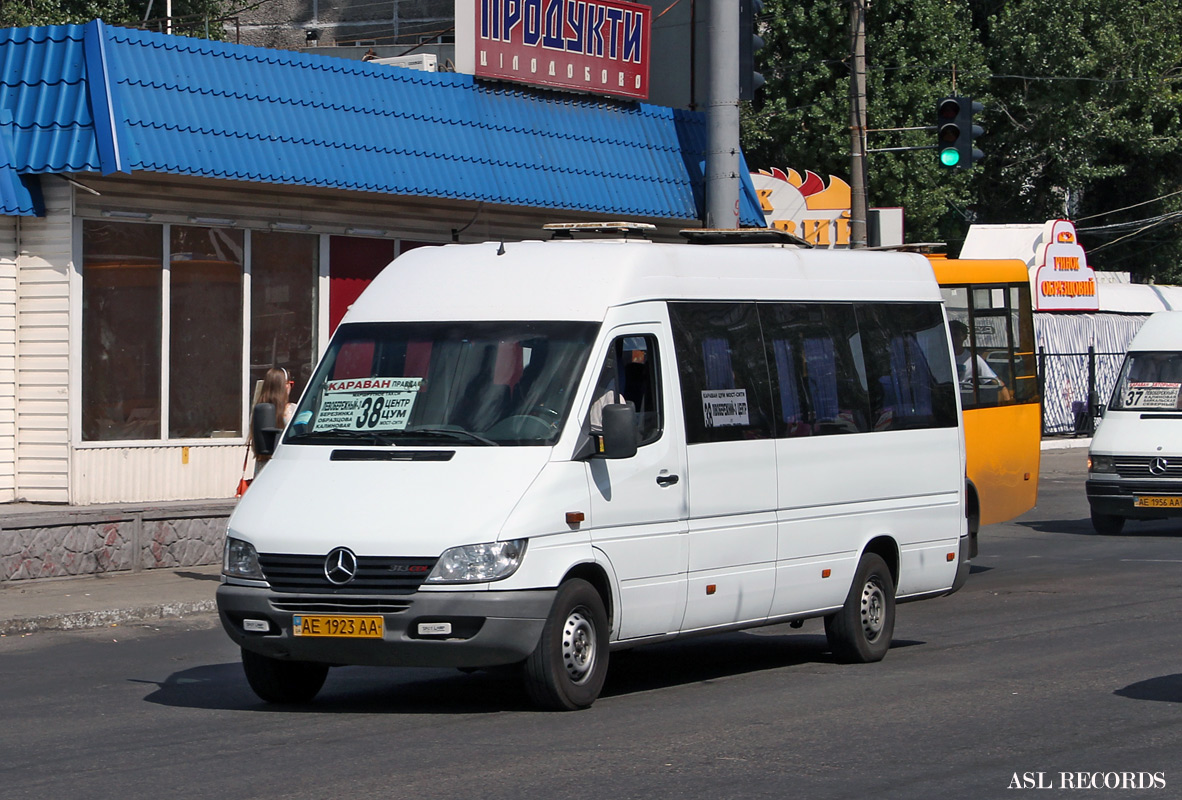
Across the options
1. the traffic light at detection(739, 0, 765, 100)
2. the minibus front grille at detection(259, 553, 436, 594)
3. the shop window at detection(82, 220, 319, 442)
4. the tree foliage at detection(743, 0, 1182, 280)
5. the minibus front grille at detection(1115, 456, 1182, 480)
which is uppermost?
the tree foliage at detection(743, 0, 1182, 280)

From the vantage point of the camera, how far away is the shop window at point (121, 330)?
53.5ft

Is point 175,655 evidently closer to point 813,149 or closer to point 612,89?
point 612,89

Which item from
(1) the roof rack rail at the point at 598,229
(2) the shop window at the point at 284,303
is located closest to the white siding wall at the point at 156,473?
(2) the shop window at the point at 284,303

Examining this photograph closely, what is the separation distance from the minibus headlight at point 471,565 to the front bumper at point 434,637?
74mm

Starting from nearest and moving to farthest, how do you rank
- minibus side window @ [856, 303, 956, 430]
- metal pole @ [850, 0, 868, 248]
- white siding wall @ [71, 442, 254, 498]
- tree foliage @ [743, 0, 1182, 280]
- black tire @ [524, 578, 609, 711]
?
1. black tire @ [524, 578, 609, 711]
2. minibus side window @ [856, 303, 956, 430]
3. white siding wall @ [71, 442, 254, 498]
4. metal pole @ [850, 0, 868, 248]
5. tree foliage @ [743, 0, 1182, 280]

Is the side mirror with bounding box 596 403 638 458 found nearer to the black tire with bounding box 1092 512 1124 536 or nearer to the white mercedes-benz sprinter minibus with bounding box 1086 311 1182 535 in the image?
the white mercedes-benz sprinter minibus with bounding box 1086 311 1182 535

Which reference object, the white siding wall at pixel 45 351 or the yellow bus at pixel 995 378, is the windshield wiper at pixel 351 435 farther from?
the yellow bus at pixel 995 378

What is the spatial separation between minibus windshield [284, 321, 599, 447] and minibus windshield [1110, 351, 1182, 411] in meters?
13.1

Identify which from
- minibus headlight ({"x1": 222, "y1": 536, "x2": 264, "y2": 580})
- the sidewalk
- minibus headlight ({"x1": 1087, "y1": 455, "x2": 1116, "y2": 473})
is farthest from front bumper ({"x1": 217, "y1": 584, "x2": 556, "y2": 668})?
minibus headlight ({"x1": 1087, "y1": 455, "x2": 1116, "y2": 473})

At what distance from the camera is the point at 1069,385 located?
118 ft

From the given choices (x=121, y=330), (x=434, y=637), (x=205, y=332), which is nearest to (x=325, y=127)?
(x=205, y=332)

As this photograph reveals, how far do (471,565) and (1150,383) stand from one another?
47.4 feet

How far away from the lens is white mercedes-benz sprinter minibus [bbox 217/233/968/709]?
26.9 ft

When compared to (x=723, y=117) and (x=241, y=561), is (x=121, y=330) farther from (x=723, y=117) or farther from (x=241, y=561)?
(x=241, y=561)
